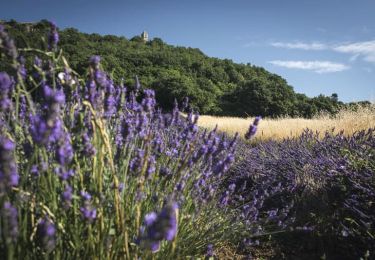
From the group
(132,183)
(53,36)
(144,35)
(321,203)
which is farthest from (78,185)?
(144,35)

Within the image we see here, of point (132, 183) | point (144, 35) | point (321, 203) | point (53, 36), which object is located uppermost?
point (144, 35)

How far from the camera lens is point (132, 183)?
1.71 meters

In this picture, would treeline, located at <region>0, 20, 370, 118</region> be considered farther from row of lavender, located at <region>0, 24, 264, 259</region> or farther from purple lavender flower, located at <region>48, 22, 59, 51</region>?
purple lavender flower, located at <region>48, 22, 59, 51</region>

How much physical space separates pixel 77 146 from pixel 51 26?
1.57 feet

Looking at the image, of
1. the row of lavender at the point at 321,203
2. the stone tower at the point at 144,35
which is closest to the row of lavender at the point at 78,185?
the row of lavender at the point at 321,203

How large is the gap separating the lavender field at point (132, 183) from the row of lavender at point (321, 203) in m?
0.01

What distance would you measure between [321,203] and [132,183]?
1681 mm

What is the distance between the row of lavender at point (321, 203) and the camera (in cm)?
225

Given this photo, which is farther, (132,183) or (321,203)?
(321,203)

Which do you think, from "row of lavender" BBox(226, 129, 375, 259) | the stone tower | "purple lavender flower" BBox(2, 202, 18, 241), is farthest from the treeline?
"purple lavender flower" BBox(2, 202, 18, 241)

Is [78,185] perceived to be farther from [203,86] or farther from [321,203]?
[203,86]

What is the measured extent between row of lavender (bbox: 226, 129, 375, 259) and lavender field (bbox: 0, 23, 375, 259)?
0.04ft

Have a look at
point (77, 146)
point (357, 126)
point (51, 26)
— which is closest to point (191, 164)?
point (77, 146)

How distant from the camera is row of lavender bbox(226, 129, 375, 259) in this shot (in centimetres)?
225
